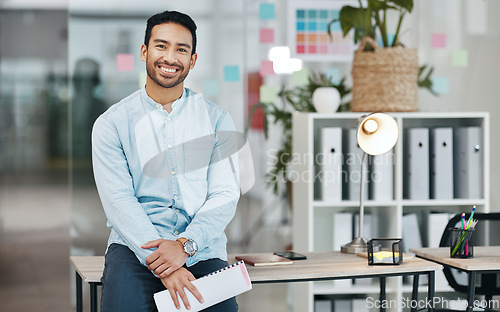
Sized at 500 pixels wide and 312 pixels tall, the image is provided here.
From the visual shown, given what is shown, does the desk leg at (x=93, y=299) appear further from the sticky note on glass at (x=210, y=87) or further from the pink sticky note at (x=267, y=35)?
the pink sticky note at (x=267, y=35)

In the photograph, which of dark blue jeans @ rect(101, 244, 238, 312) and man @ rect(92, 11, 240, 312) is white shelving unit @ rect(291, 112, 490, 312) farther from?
dark blue jeans @ rect(101, 244, 238, 312)

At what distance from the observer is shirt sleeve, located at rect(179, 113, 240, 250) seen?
2.49 meters

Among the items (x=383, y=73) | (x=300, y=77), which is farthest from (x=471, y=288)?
(x=300, y=77)

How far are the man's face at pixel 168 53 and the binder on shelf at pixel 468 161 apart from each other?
1976 millimetres

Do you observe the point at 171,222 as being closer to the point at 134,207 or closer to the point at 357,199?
the point at 134,207

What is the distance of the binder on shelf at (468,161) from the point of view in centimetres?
393

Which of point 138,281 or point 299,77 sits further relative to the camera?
point 299,77

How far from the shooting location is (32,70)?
16.1 ft

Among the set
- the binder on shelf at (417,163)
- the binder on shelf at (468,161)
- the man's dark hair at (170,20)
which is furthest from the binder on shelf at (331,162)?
the man's dark hair at (170,20)

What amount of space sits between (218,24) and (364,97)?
150 centimetres

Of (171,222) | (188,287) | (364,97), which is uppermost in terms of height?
(364,97)

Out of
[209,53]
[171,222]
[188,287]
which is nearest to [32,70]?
[209,53]

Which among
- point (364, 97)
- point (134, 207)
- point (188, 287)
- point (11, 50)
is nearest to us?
point (188, 287)

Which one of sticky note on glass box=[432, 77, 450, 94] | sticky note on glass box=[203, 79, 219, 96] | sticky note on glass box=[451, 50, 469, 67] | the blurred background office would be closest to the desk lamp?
the blurred background office
